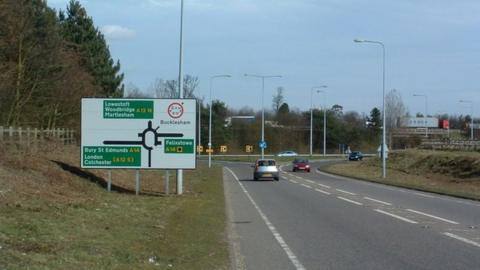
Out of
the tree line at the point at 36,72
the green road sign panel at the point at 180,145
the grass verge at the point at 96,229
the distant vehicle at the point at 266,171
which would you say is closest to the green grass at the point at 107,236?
the grass verge at the point at 96,229

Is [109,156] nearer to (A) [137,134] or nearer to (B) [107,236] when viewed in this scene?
(A) [137,134]

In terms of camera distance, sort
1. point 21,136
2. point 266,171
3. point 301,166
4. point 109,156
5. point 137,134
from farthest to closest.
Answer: point 301,166 → point 266,171 → point 21,136 → point 137,134 → point 109,156

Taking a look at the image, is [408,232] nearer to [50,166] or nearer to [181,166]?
[181,166]

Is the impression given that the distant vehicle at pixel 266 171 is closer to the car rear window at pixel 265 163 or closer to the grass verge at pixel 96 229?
the car rear window at pixel 265 163

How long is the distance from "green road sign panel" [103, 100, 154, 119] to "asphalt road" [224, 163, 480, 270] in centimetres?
561

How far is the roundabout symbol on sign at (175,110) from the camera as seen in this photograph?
2638 cm

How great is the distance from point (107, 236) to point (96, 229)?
0.93m

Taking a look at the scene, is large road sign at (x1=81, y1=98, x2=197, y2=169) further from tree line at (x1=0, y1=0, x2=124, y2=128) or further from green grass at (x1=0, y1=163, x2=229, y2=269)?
tree line at (x1=0, y1=0, x2=124, y2=128)

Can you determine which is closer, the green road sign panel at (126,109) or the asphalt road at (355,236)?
the asphalt road at (355,236)

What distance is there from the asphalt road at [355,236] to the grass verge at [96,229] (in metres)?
0.79

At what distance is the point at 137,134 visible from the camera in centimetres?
2623

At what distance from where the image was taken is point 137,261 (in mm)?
10031

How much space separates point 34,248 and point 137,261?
156cm

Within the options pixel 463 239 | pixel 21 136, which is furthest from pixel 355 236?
pixel 21 136
